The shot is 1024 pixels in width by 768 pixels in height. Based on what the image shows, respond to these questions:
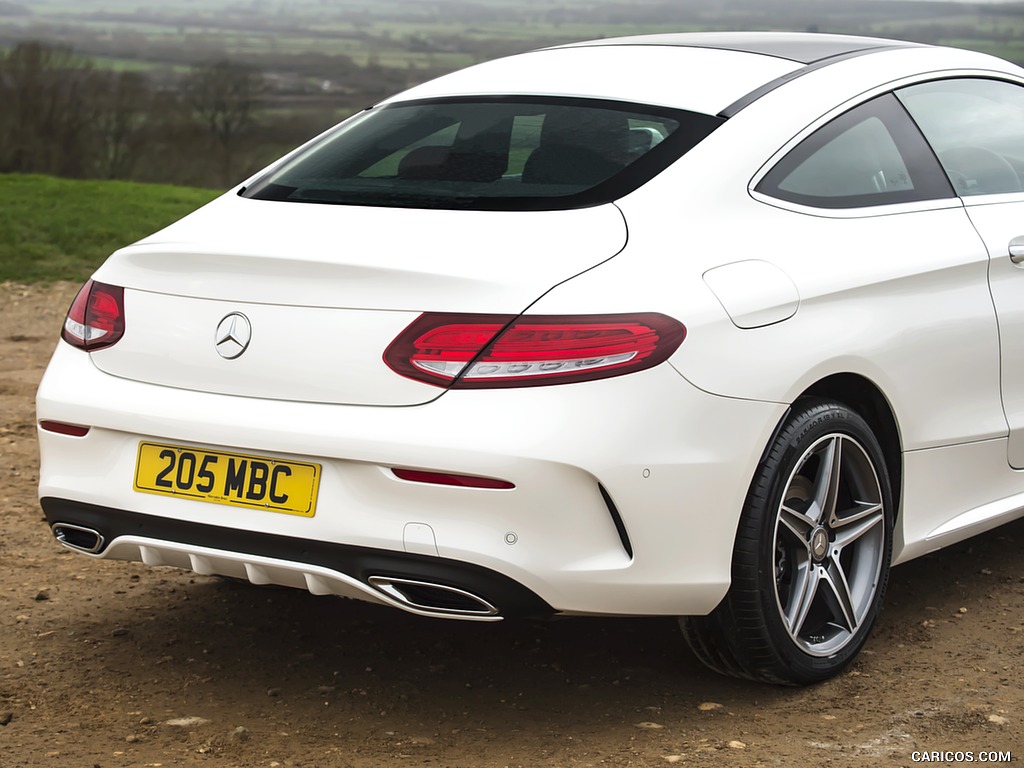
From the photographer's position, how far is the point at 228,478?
3.34 metres

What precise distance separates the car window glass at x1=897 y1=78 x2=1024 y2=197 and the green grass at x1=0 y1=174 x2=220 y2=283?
29.9 feet

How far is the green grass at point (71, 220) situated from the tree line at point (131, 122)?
52.4 feet

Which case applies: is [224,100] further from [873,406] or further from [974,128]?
[873,406]

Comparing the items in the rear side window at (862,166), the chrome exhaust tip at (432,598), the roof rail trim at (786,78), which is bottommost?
the chrome exhaust tip at (432,598)

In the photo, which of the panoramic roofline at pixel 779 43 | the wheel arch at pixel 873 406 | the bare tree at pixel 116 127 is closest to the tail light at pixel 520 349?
the wheel arch at pixel 873 406

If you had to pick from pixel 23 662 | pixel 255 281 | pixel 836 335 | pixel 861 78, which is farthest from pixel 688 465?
pixel 23 662

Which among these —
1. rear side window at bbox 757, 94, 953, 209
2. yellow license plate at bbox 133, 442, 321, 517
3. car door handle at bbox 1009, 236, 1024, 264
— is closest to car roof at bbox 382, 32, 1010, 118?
rear side window at bbox 757, 94, 953, 209

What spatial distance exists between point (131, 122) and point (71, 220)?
25.0 metres

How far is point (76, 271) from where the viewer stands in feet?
40.7

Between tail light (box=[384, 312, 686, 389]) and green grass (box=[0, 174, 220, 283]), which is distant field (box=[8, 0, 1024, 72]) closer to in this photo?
green grass (box=[0, 174, 220, 283])

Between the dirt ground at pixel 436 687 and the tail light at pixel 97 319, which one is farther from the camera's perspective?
the tail light at pixel 97 319

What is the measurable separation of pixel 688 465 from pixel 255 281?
1.11 metres

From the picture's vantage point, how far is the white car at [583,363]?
3.16 meters

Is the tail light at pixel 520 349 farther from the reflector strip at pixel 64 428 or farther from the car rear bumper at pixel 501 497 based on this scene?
the reflector strip at pixel 64 428
